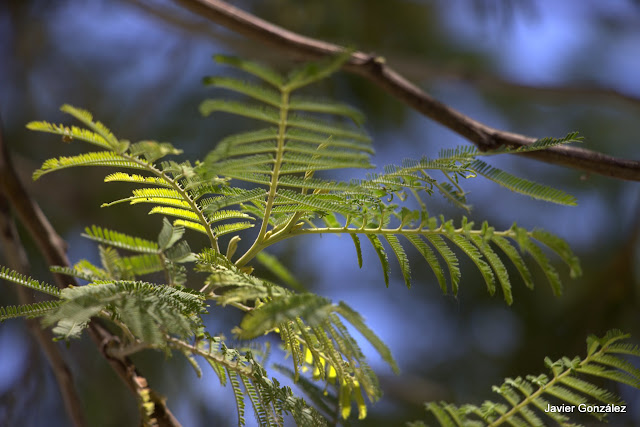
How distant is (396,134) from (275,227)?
1.18 metres

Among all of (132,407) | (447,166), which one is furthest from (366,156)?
(132,407)

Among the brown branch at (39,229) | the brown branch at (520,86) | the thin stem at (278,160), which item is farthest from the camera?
the brown branch at (520,86)

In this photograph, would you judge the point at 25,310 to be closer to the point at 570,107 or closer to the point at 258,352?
the point at 258,352

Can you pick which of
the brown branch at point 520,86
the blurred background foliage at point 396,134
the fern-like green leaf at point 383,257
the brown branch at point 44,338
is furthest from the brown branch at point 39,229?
the brown branch at point 520,86

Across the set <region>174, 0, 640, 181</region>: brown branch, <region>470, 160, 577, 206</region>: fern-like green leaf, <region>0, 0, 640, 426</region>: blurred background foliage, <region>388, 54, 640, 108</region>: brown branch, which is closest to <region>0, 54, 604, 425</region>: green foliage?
<region>470, 160, 577, 206</region>: fern-like green leaf

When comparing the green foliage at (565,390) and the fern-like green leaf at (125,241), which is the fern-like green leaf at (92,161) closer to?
the fern-like green leaf at (125,241)

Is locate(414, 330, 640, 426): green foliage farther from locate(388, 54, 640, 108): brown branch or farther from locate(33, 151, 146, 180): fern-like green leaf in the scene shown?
locate(388, 54, 640, 108): brown branch

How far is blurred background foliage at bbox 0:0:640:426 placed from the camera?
117 cm

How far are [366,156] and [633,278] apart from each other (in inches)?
43.1

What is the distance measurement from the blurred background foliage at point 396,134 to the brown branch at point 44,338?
35 centimetres

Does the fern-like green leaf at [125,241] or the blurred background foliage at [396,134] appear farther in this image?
the blurred background foliage at [396,134]

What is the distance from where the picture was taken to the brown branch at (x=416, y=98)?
1.56 feet

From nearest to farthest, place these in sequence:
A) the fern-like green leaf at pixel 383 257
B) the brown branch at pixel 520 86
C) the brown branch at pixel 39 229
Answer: the fern-like green leaf at pixel 383 257, the brown branch at pixel 39 229, the brown branch at pixel 520 86

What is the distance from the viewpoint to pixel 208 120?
1490 mm
